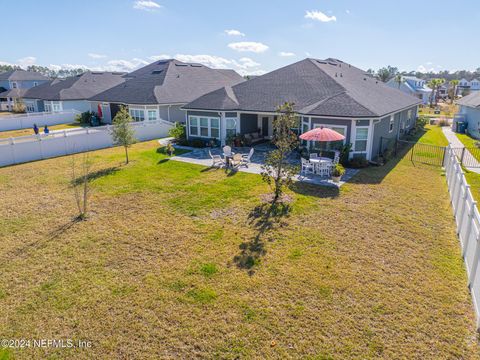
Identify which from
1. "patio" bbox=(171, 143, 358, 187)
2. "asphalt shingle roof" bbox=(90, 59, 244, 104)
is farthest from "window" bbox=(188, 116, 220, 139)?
"asphalt shingle roof" bbox=(90, 59, 244, 104)

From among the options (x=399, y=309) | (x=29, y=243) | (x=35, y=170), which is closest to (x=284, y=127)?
(x=399, y=309)

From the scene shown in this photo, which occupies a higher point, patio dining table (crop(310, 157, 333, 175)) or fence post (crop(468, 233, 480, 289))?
patio dining table (crop(310, 157, 333, 175))

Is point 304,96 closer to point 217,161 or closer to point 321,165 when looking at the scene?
point 321,165

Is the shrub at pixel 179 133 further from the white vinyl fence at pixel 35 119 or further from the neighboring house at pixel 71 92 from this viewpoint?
A: the white vinyl fence at pixel 35 119

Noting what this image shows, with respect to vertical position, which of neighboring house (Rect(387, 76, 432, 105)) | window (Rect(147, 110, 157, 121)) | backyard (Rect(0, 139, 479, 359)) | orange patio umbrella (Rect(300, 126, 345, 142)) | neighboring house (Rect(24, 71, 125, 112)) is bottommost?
backyard (Rect(0, 139, 479, 359))

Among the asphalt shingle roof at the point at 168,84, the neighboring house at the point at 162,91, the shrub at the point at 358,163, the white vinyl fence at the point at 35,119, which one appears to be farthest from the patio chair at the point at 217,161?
the white vinyl fence at the point at 35,119

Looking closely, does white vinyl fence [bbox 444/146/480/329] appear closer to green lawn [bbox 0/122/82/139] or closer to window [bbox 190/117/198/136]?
window [bbox 190/117/198/136]

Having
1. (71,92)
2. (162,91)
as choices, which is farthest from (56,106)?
(162,91)
